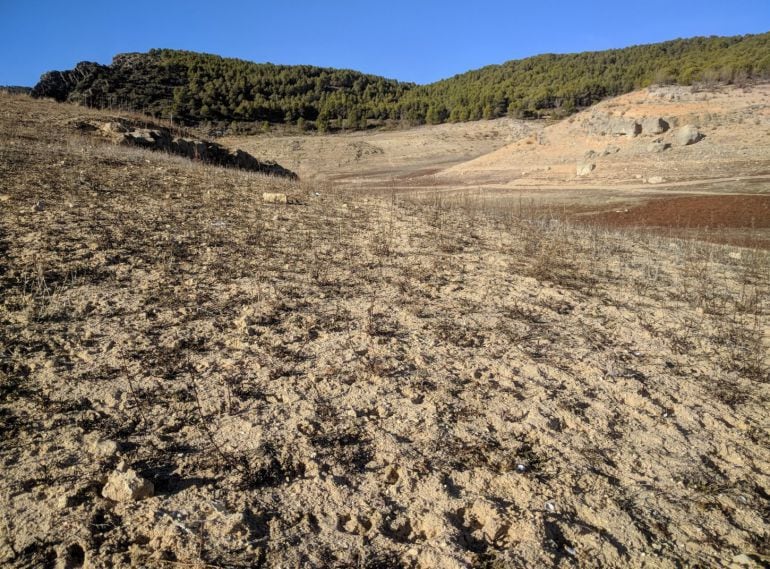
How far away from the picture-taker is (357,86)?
8256cm

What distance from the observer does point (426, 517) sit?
2.26m

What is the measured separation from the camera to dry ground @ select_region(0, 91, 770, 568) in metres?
2.14

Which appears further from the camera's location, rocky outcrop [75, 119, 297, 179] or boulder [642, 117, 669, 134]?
boulder [642, 117, 669, 134]

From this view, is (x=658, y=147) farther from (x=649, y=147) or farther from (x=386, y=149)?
(x=386, y=149)

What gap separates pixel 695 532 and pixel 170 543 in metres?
2.27

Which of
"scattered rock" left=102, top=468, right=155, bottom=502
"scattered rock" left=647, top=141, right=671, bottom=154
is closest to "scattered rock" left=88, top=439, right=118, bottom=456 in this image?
"scattered rock" left=102, top=468, right=155, bottom=502

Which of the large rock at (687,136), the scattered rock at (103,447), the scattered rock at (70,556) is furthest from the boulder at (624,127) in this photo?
the scattered rock at (70,556)

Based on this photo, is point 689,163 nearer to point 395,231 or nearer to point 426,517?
point 395,231

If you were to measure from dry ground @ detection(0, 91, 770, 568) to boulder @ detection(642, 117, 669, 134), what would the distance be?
27.7 meters

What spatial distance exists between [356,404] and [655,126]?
32803 mm

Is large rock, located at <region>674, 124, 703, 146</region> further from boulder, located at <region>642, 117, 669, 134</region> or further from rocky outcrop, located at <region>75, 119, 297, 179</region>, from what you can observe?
rocky outcrop, located at <region>75, 119, 297, 179</region>

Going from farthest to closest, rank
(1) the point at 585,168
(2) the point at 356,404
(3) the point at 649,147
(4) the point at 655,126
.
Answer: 1. (4) the point at 655,126
2. (3) the point at 649,147
3. (1) the point at 585,168
4. (2) the point at 356,404

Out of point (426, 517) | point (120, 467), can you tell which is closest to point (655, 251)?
point (426, 517)

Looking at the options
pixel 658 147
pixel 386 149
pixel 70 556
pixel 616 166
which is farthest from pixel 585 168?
pixel 70 556
